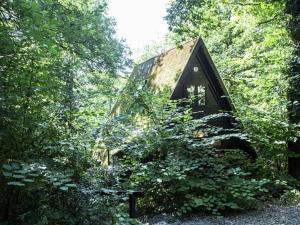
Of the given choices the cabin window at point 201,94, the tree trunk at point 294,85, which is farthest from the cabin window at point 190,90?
the tree trunk at point 294,85

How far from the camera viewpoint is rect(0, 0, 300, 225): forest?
2.81 meters

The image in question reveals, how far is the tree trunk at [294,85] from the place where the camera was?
808 cm

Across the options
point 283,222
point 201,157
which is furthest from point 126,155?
point 283,222

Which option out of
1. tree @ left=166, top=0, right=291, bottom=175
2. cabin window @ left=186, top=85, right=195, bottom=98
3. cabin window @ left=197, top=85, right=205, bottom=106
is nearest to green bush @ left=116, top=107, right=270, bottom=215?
tree @ left=166, top=0, right=291, bottom=175

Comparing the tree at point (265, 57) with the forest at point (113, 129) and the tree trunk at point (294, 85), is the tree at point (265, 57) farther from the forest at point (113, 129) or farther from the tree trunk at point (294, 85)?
the tree trunk at point (294, 85)

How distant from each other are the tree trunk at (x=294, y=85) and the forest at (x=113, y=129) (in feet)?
0.09

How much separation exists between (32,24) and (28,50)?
0.36 m

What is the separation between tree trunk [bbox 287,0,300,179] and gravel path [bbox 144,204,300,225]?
262cm

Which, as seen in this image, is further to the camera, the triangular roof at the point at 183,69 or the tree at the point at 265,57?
the triangular roof at the point at 183,69

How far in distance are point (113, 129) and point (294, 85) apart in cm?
635

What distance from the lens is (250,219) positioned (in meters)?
5.43

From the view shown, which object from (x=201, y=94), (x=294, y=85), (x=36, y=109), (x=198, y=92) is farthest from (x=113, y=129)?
(x=201, y=94)

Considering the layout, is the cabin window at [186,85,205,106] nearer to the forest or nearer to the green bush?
the forest

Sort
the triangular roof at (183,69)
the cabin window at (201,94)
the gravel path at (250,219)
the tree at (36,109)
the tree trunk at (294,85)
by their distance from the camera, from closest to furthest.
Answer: the tree at (36,109)
the gravel path at (250,219)
the tree trunk at (294,85)
the triangular roof at (183,69)
the cabin window at (201,94)
